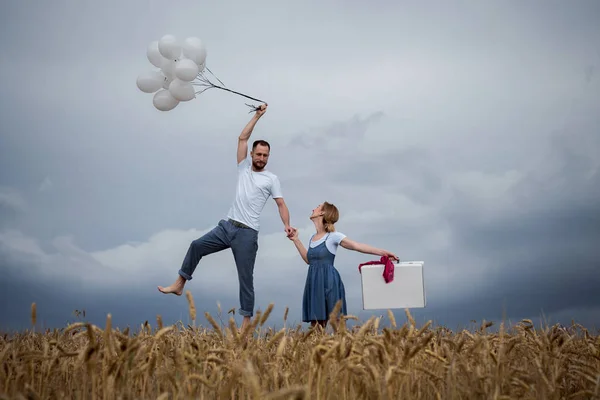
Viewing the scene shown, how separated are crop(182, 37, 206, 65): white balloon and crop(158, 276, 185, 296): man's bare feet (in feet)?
9.26

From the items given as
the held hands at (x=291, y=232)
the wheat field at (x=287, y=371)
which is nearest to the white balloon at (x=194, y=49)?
the held hands at (x=291, y=232)

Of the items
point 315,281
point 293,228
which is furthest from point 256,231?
point 315,281

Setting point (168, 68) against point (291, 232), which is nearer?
point (291, 232)

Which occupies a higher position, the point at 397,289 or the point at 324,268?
the point at 324,268

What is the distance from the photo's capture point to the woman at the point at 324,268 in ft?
25.4

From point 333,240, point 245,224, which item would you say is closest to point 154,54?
point 245,224

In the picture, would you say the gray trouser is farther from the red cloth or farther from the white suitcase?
the red cloth

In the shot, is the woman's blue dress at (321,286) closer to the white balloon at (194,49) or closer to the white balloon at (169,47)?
the white balloon at (194,49)

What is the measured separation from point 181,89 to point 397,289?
3.71m

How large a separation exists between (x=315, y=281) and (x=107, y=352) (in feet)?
16.7

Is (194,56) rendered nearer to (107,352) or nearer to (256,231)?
(256,231)

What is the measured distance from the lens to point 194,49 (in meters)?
8.38

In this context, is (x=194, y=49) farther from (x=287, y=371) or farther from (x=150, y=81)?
(x=287, y=371)

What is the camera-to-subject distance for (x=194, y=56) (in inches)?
331
